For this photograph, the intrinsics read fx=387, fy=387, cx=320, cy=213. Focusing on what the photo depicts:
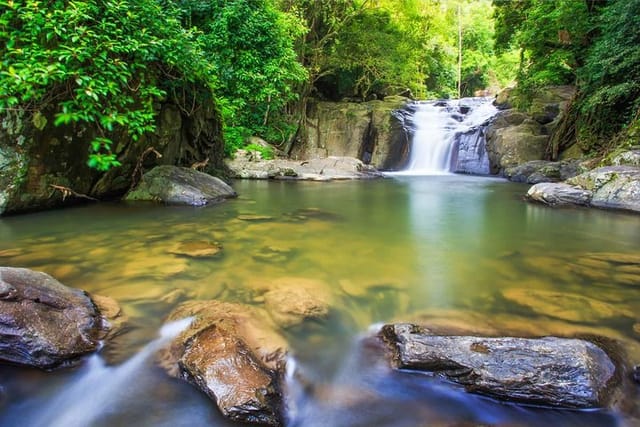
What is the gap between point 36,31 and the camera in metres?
4.20

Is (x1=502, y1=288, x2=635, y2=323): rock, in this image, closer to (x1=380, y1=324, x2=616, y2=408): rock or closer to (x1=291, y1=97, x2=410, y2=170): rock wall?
(x1=380, y1=324, x2=616, y2=408): rock

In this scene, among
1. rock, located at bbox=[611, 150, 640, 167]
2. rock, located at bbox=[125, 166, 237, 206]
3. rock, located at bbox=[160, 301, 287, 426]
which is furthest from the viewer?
rock, located at bbox=[611, 150, 640, 167]

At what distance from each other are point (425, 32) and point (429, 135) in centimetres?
540

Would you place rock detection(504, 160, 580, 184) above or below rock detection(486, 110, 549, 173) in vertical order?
below

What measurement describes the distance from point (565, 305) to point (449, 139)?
46.8 ft

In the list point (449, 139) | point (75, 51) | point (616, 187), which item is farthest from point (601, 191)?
point (449, 139)

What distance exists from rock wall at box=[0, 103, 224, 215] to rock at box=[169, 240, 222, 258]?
2.88m

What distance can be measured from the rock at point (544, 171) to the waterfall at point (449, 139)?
111 inches

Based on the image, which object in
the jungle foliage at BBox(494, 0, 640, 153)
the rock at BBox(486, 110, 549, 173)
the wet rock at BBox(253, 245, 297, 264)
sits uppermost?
the jungle foliage at BBox(494, 0, 640, 153)

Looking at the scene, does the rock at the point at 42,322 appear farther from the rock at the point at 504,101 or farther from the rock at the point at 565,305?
the rock at the point at 504,101

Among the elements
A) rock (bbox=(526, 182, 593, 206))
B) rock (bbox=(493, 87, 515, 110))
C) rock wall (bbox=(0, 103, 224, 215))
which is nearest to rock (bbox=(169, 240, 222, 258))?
rock wall (bbox=(0, 103, 224, 215))

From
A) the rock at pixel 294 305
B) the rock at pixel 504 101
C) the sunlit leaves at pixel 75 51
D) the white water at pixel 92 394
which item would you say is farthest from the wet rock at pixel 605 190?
the rock at pixel 504 101

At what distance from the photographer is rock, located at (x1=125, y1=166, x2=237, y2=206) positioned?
6.68 m

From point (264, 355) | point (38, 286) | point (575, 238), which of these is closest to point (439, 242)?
point (575, 238)
